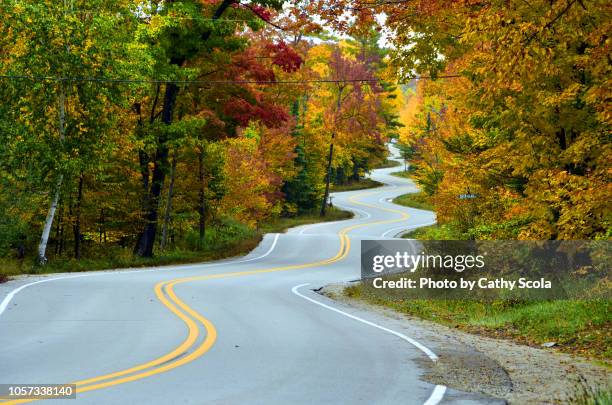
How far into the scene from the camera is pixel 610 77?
11977 mm

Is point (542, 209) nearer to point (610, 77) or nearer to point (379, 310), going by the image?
point (610, 77)

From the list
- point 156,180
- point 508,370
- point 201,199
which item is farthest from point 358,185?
point 508,370

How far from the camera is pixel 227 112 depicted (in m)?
30.1

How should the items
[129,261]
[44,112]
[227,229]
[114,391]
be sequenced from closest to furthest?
[114,391], [44,112], [129,261], [227,229]

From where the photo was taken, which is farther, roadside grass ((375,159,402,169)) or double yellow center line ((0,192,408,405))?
roadside grass ((375,159,402,169))

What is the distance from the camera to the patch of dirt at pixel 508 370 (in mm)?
9086

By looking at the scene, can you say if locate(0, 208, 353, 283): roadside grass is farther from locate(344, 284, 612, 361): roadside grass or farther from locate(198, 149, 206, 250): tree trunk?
locate(344, 284, 612, 361): roadside grass

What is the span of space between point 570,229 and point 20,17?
1896cm

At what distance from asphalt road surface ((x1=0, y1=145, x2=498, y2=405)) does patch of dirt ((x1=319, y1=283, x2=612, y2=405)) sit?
412 millimetres

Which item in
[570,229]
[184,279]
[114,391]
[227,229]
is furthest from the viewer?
[227,229]

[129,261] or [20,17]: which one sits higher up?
[20,17]

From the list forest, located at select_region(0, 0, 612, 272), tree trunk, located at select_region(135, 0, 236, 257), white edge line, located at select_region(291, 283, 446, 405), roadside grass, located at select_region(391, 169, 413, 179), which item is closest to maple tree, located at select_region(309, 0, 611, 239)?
forest, located at select_region(0, 0, 612, 272)

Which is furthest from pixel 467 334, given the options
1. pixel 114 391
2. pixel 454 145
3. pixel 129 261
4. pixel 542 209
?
pixel 129 261

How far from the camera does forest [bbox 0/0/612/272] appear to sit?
1285 centimetres
